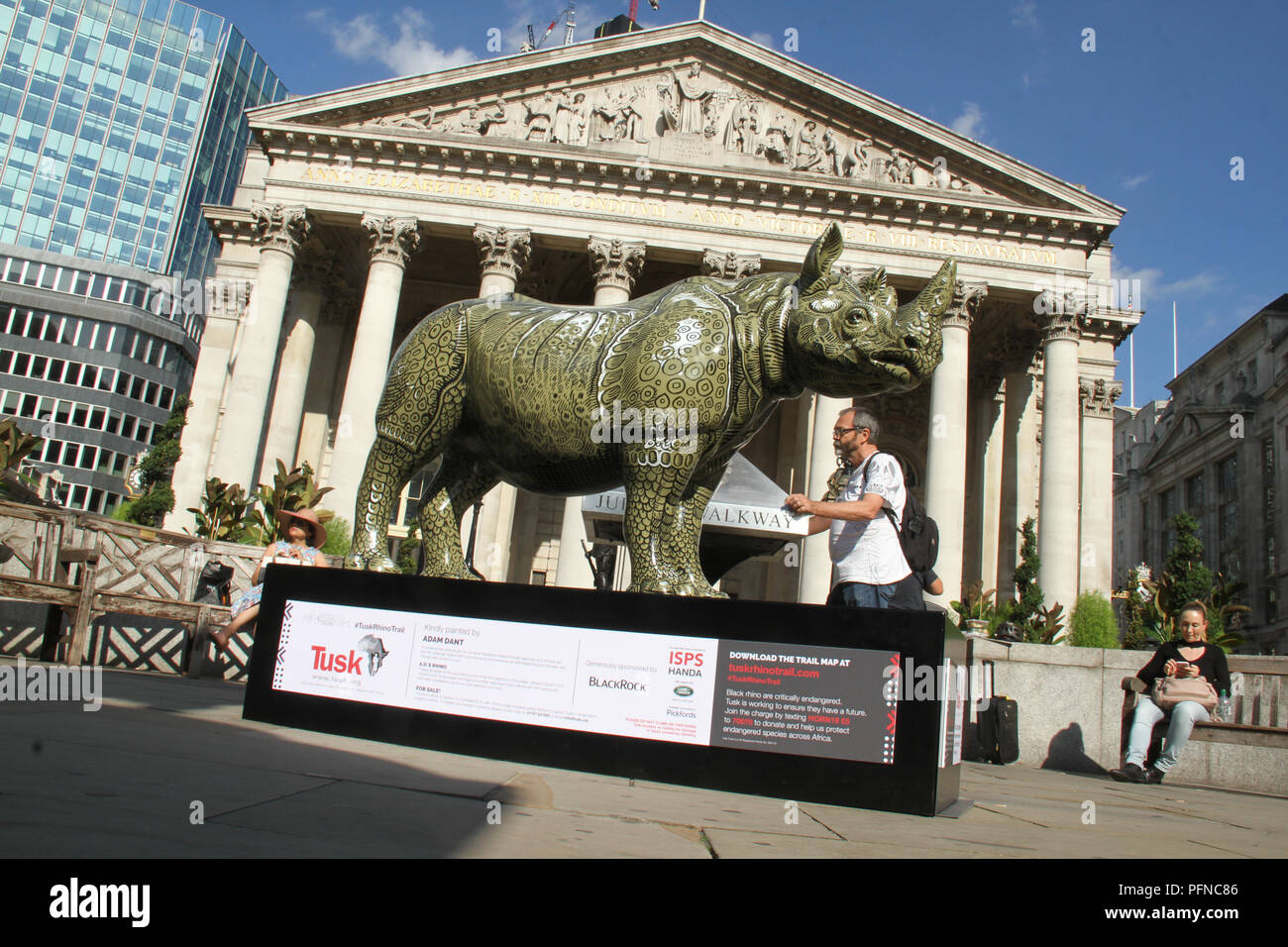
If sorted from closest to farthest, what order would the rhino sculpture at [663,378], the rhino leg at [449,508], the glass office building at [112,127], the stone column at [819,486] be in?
the rhino sculpture at [663,378] < the rhino leg at [449,508] < the stone column at [819,486] < the glass office building at [112,127]

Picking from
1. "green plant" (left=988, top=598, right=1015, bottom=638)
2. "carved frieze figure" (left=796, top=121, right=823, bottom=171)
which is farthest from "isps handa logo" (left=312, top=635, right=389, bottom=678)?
"carved frieze figure" (left=796, top=121, right=823, bottom=171)

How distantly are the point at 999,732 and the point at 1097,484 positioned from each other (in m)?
22.7

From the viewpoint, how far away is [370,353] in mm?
27391

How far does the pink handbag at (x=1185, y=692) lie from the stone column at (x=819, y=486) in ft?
53.8

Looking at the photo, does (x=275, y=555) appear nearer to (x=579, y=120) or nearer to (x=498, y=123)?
(x=498, y=123)

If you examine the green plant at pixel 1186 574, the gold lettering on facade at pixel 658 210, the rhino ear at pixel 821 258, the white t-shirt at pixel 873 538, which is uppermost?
the gold lettering on facade at pixel 658 210

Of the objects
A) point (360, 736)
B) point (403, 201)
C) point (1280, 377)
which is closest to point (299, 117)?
point (403, 201)

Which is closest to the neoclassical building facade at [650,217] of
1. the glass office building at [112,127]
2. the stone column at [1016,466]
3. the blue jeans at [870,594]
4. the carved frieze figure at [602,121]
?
the carved frieze figure at [602,121]

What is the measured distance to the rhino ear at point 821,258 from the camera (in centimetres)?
559

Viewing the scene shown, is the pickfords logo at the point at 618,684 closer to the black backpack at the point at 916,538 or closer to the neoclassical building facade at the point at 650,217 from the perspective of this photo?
the black backpack at the point at 916,538

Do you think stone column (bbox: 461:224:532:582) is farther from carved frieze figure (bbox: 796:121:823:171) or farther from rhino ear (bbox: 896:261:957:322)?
rhino ear (bbox: 896:261:957:322)

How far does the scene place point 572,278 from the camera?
113 feet
